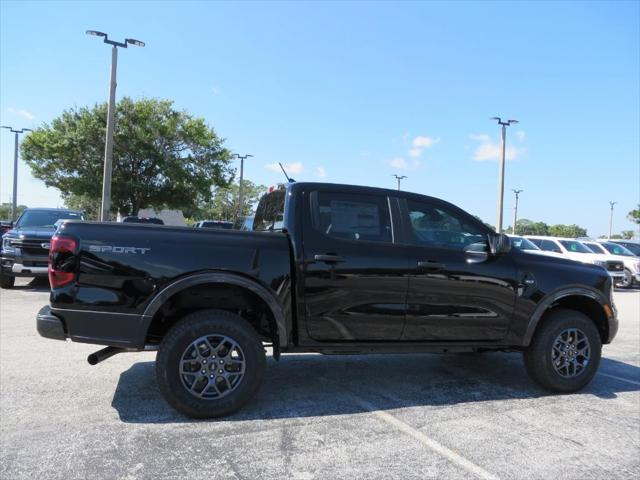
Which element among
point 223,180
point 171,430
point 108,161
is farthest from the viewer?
point 223,180

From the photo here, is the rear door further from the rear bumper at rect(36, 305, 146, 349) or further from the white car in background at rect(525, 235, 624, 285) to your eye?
the white car in background at rect(525, 235, 624, 285)

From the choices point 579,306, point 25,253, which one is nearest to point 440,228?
point 579,306

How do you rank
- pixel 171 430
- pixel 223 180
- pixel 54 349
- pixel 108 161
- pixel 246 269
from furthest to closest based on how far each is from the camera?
pixel 223 180 → pixel 108 161 → pixel 54 349 → pixel 246 269 → pixel 171 430

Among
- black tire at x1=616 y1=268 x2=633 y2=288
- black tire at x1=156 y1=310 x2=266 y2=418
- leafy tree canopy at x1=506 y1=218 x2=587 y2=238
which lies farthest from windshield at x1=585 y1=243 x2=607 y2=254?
leafy tree canopy at x1=506 y1=218 x2=587 y2=238

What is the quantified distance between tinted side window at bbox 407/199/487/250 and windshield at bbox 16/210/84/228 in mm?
10214

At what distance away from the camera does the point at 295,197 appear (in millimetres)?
4395

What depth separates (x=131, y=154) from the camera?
2620 centimetres

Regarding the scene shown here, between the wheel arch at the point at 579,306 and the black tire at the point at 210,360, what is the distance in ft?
8.61

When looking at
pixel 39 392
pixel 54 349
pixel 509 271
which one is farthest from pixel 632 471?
pixel 54 349

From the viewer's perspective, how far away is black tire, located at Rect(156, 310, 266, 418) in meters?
3.81

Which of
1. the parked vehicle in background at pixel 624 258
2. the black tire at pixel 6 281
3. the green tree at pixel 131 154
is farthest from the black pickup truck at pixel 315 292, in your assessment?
the green tree at pixel 131 154

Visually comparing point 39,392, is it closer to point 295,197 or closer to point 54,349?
point 54,349

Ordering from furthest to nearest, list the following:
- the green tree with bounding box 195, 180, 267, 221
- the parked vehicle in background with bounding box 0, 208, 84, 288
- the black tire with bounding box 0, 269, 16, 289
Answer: the green tree with bounding box 195, 180, 267, 221, the black tire with bounding box 0, 269, 16, 289, the parked vehicle in background with bounding box 0, 208, 84, 288

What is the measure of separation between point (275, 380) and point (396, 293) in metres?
1.57
